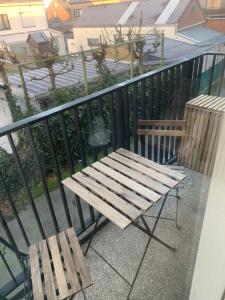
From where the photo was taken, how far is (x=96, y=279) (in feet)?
5.49

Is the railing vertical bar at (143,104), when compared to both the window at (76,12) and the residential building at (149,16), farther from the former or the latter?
the window at (76,12)

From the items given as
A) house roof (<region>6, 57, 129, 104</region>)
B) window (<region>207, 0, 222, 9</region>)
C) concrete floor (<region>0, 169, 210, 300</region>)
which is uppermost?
window (<region>207, 0, 222, 9</region>)

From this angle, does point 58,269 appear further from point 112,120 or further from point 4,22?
point 4,22

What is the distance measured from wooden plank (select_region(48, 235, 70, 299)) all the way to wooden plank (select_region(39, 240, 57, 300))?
0.09ft

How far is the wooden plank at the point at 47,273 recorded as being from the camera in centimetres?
112

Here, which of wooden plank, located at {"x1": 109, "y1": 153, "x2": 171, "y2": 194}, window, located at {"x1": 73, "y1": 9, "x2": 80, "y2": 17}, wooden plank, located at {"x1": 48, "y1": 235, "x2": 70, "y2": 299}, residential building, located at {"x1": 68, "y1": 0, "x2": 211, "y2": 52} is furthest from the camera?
window, located at {"x1": 73, "y1": 9, "x2": 80, "y2": 17}

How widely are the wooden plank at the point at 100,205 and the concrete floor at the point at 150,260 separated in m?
0.48

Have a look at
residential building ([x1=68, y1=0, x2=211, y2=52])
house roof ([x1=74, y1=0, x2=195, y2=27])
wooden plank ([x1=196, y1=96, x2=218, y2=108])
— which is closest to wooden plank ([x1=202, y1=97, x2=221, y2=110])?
wooden plank ([x1=196, y1=96, x2=218, y2=108])

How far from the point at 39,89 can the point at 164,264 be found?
5.90 metres

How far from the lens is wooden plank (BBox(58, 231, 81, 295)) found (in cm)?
112

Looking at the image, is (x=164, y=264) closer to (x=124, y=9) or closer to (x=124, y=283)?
(x=124, y=283)

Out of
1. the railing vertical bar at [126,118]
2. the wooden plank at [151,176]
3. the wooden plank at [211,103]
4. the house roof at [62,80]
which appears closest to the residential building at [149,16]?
the house roof at [62,80]

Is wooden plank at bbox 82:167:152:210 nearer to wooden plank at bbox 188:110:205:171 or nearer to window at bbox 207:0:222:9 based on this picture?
wooden plank at bbox 188:110:205:171

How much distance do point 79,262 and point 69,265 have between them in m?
0.05
